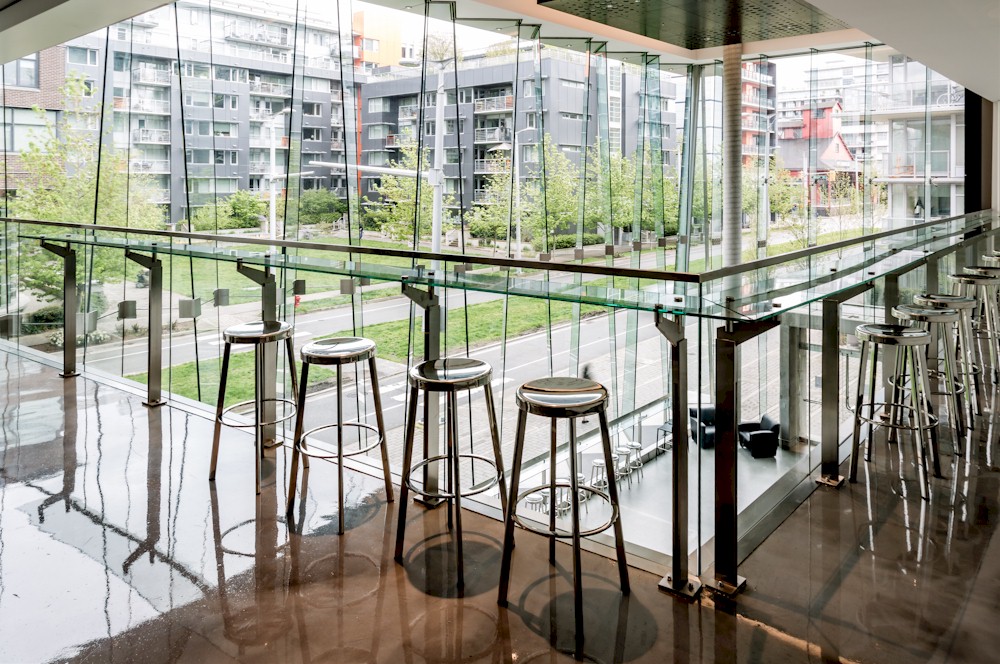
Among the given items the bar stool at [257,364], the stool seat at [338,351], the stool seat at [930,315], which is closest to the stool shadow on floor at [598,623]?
the stool seat at [338,351]

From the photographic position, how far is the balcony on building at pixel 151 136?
704 centimetres

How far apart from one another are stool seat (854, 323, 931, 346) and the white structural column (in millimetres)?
5946

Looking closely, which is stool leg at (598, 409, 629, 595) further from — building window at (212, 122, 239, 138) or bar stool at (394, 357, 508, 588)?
building window at (212, 122, 239, 138)

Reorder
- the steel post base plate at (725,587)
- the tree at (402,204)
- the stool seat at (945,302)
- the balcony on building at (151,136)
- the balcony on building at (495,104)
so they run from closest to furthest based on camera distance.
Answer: the steel post base plate at (725,587)
the stool seat at (945,302)
the balcony on building at (151,136)
the tree at (402,204)
the balcony on building at (495,104)

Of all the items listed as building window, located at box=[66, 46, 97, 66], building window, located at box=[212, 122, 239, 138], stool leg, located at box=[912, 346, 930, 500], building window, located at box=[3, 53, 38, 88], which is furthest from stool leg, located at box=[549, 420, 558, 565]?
building window, located at box=[3, 53, 38, 88]

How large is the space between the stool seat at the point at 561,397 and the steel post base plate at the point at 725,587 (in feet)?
2.42

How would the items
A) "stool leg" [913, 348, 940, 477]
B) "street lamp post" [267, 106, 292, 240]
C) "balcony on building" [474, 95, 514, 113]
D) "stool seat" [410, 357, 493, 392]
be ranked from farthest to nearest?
"balcony on building" [474, 95, 514, 113] → "street lamp post" [267, 106, 292, 240] → "stool leg" [913, 348, 940, 477] → "stool seat" [410, 357, 493, 392]

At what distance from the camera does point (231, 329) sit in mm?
3188

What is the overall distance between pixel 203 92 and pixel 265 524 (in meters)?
5.66

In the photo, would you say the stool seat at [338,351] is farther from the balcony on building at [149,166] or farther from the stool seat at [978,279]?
the balcony on building at [149,166]

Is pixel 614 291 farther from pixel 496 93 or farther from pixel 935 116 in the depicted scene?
pixel 935 116

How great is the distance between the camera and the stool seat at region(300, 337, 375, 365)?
2.72m

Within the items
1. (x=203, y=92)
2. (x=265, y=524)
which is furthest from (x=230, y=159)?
(x=265, y=524)

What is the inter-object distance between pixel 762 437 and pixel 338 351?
1763mm
